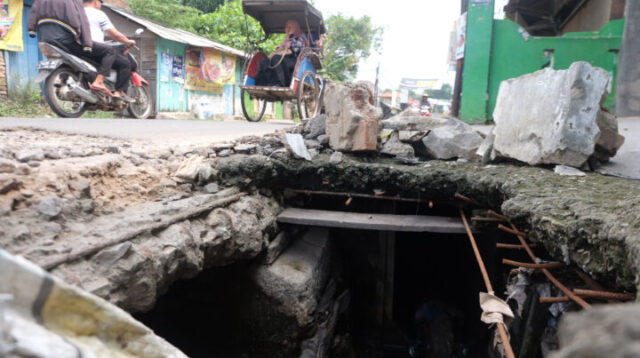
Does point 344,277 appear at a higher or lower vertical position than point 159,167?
lower

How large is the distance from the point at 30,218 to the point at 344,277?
3.12m

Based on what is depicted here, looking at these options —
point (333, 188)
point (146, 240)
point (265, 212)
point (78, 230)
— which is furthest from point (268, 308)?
point (78, 230)

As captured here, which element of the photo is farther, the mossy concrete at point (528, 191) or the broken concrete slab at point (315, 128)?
the broken concrete slab at point (315, 128)

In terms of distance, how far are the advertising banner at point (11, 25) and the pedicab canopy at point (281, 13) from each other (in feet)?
15.8

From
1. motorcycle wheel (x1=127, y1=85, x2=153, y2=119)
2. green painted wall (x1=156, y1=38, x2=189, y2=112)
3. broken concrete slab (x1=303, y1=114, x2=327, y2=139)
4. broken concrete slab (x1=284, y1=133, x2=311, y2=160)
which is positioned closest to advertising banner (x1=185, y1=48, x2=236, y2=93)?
green painted wall (x1=156, y1=38, x2=189, y2=112)

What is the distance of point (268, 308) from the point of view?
9.23 feet

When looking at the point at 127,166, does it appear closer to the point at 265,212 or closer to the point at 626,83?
the point at 265,212

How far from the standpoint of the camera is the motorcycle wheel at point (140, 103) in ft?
20.1

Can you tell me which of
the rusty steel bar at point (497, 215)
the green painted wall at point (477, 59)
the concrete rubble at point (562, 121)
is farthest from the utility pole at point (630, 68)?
the rusty steel bar at point (497, 215)

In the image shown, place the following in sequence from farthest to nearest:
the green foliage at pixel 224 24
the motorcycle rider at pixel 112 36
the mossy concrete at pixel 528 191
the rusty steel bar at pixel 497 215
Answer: the green foliage at pixel 224 24 → the motorcycle rider at pixel 112 36 → the rusty steel bar at pixel 497 215 → the mossy concrete at pixel 528 191

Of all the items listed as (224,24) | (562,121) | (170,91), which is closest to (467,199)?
(562,121)

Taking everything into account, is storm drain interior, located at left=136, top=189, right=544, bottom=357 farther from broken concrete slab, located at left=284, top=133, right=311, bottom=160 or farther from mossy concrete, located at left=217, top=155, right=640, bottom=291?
broken concrete slab, located at left=284, top=133, right=311, bottom=160

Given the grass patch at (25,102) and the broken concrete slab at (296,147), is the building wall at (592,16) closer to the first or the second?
the broken concrete slab at (296,147)

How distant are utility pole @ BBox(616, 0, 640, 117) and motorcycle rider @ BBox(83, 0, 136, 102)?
6.92 metres
